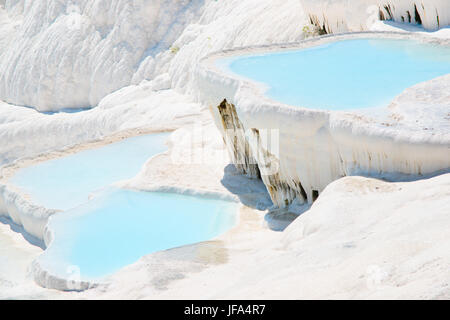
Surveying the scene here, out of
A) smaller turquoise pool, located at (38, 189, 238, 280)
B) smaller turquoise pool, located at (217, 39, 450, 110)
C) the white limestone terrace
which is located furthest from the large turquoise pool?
smaller turquoise pool, located at (217, 39, 450, 110)

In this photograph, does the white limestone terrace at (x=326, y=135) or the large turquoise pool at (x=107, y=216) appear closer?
the white limestone terrace at (x=326, y=135)

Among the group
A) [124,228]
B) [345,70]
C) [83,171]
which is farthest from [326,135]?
[83,171]

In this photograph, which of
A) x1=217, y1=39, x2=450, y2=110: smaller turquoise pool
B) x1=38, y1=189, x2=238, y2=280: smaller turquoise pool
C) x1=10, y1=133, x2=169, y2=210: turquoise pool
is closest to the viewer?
x1=38, y1=189, x2=238, y2=280: smaller turquoise pool

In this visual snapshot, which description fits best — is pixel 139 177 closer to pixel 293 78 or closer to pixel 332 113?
pixel 293 78

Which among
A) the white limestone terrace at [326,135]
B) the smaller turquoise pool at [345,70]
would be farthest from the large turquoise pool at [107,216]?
the smaller turquoise pool at [345,70]

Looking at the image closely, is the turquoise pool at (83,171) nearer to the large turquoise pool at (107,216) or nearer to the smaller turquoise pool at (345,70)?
the large turquoise pool at (107,216)

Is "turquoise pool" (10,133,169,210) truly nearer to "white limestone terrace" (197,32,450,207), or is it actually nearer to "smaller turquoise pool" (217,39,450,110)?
"white limestone terrace" (197,32,450,207)
